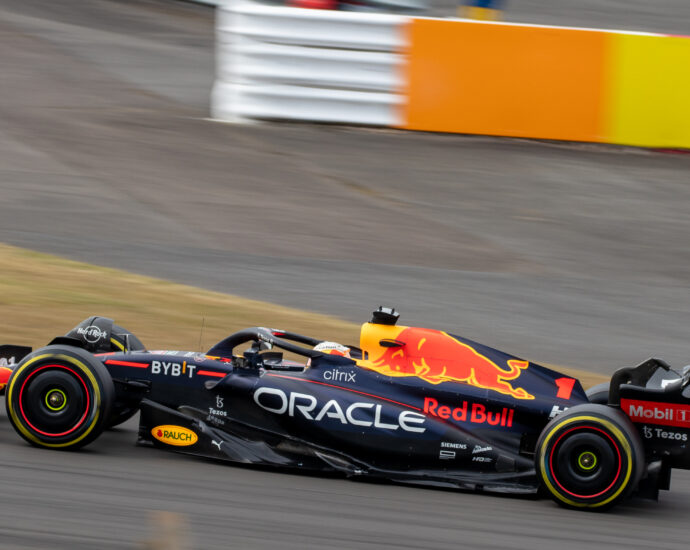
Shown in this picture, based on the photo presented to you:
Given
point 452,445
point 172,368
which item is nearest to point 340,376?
point 452,445

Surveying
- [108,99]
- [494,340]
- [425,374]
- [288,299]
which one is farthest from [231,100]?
[425,374]

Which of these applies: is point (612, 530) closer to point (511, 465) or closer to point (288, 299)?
point (511, 465)

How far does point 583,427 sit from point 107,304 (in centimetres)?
503

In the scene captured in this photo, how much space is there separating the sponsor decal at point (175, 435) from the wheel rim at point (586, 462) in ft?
6.41

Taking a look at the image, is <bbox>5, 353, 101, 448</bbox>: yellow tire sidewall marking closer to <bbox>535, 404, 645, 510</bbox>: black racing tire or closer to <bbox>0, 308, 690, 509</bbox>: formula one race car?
<bbox>0, 308, 690, 509</bbox>: formula one race car

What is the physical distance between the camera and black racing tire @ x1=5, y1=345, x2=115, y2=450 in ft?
20.0

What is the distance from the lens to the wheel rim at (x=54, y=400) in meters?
6.11

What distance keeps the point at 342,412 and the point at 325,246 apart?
5607mm

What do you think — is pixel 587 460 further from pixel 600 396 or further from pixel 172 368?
pixel 172 368

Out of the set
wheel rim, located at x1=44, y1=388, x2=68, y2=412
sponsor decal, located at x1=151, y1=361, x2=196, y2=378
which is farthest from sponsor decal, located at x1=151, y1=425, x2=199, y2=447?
wheel rim, located at x1=44, y1=388, x2=68, y2=412

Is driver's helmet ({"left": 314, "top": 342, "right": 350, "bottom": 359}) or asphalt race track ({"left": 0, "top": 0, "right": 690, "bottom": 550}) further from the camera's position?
driver's helmet ({"left": 314, "top": 342, "right": 350, "bottom": 359})

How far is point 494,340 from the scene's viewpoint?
952 cm

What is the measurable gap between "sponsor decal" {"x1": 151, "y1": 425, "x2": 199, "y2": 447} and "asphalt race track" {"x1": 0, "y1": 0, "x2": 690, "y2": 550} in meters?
0.11

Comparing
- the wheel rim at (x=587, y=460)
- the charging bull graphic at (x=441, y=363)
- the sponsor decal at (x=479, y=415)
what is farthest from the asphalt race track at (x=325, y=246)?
the charging bull graphic at (x=441, y=363)
